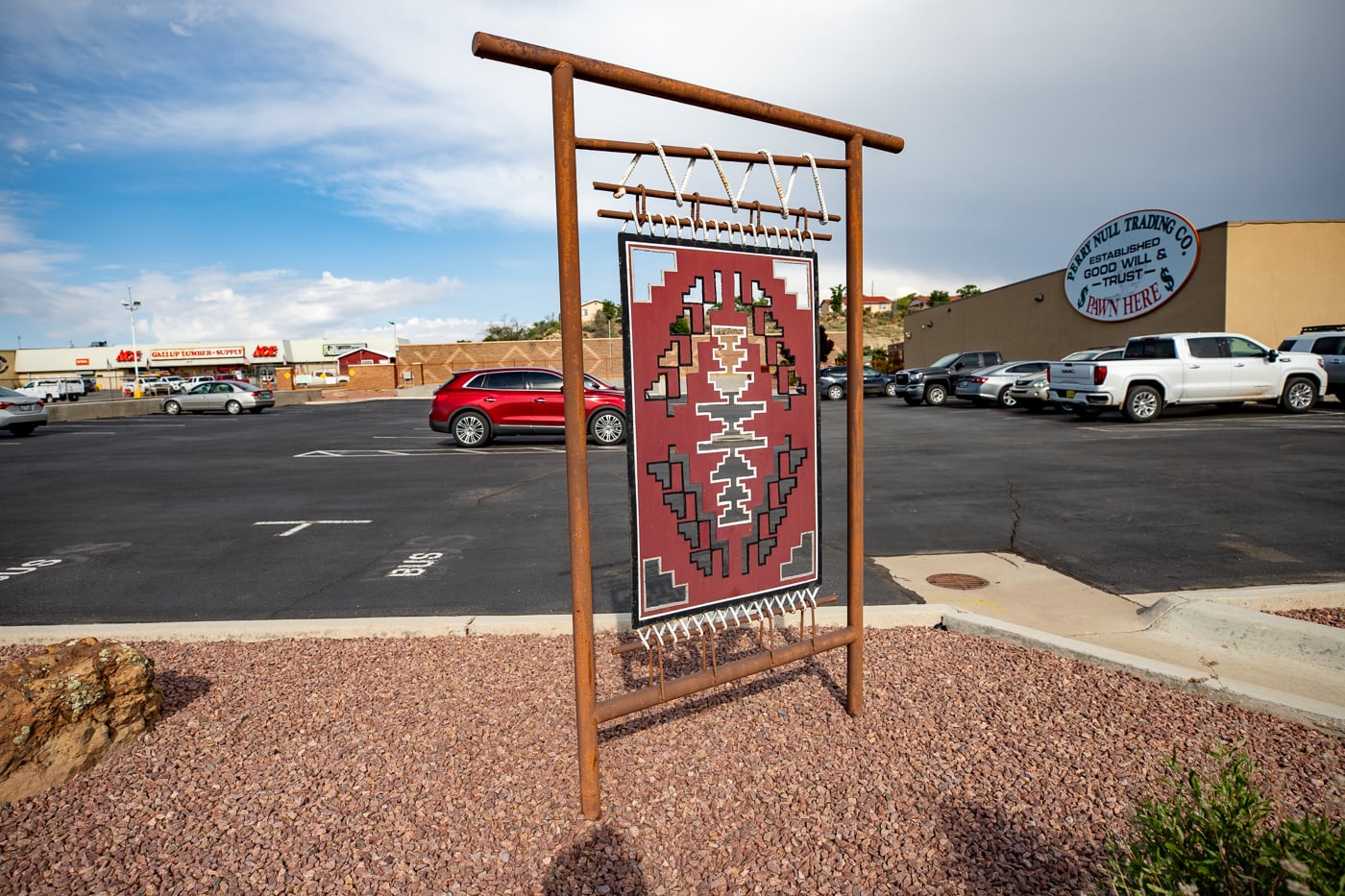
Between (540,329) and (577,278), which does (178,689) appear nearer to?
(577,278)

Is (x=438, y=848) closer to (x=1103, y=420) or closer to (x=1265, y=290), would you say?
(x=1103, y=420)

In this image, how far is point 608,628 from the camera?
14.6 feet

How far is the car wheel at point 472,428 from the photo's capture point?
51.2 feet

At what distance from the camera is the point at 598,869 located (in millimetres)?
2426

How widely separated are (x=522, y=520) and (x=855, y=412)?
5556 mm

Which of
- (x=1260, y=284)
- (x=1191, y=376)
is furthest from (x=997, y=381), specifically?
(x=1260, y=284)

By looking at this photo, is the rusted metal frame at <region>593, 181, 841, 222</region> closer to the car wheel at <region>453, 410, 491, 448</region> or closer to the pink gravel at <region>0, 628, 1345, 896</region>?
the pink gravel at <region>0, 628, 1345, 896</region>

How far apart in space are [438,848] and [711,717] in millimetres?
1337

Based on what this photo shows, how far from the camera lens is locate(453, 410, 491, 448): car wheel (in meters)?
15.6

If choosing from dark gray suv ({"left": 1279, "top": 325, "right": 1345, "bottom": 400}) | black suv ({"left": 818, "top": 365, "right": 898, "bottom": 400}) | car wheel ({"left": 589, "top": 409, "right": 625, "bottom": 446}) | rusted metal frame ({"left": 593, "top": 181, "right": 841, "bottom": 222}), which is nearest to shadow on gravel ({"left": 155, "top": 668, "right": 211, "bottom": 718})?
rusted metal frame ({"left": 593, "top": 181, "right": 841, "bottom": 222})

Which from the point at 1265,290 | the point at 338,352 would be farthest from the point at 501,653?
the point at 338,352

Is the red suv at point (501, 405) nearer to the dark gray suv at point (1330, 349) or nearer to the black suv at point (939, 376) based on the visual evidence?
the black suv at point (939, 376)

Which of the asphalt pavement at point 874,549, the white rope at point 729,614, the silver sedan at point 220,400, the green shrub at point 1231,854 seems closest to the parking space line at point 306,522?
the asphalt pavement at point 874,549

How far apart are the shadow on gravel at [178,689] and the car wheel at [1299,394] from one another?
21.1 metres
